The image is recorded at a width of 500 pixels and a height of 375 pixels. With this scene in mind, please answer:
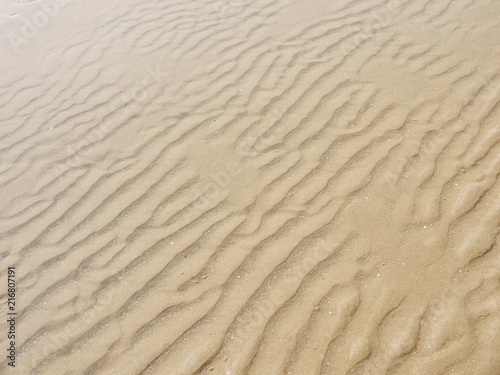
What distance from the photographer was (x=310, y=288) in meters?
2.82

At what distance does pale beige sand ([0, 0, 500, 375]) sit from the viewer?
2.64 metres

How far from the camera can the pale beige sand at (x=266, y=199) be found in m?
2.64

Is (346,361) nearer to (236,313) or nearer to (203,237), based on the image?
(236,313)

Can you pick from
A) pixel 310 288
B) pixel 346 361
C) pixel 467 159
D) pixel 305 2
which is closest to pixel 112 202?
pixel 310 288

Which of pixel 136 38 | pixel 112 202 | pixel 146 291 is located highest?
pixel 136 38

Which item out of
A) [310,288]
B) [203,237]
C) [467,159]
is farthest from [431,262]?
[203,237]

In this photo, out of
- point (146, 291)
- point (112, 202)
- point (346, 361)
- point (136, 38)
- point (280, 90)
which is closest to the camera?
point (346, 361)

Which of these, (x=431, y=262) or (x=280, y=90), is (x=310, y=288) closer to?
(x=431, y=262)

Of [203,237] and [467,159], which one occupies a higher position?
[203,237]

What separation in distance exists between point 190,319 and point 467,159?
7.94ft

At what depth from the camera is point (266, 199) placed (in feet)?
11.1

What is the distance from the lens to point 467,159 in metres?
3.38

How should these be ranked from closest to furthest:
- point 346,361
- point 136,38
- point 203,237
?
1. point 346,361
2. point 203,237
3. point 136,38

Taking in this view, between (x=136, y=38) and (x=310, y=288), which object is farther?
(x=136, y=38)
